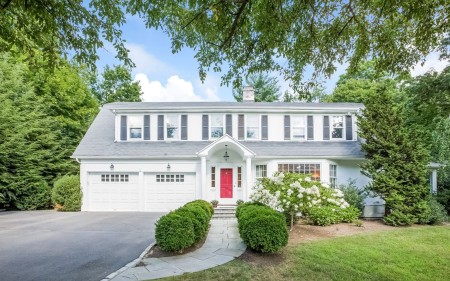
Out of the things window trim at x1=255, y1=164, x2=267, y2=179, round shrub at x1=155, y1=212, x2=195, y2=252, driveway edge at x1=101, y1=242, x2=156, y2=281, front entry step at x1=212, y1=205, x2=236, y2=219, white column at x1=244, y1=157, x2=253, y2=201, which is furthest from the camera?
A: window trim at x1=255, y1=164, x2=267, y2=179

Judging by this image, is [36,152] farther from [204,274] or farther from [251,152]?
[204,274]

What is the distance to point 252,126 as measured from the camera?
679 inches

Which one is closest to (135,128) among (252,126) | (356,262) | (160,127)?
(160,127)

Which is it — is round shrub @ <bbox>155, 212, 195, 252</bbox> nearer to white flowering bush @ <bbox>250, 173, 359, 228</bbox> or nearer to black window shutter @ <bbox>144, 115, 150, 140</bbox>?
white flowering bush @ <bbox>250, 173, 359, 228</bbox>

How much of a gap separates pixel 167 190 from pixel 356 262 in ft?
36.4

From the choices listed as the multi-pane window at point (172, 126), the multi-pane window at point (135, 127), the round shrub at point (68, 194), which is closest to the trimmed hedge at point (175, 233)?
the multi-pane window at point (172, 126)

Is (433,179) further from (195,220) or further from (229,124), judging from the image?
(195,220)

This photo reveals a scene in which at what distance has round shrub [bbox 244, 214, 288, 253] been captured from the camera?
6820 mm

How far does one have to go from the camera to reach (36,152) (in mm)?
17688

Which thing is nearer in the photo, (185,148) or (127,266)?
(127,266)

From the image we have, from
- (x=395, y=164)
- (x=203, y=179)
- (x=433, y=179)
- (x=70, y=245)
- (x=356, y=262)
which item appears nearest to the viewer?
(x=356, y=262)

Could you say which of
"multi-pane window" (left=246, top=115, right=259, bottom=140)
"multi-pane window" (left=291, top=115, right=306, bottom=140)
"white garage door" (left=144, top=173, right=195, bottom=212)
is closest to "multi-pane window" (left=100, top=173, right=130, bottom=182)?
"white garage door" (left=144, top=173, right=195, bottom=212)

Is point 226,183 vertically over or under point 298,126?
under

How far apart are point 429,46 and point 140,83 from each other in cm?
3214
